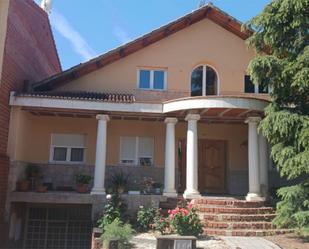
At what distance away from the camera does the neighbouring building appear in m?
15.0

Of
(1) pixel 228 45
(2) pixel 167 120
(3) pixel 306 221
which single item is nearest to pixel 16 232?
(2) pixel 167 120

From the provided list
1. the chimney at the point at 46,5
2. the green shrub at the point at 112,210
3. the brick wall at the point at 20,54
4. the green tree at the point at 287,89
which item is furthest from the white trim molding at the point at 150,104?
the chimney at the point at 46,5

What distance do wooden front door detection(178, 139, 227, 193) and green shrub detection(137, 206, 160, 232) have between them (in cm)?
407

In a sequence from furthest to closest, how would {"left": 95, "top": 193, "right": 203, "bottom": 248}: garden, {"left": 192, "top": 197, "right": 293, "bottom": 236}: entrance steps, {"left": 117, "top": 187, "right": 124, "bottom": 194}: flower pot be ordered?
{"left": 117, "top": 187, "right": 124, "bottom": 194}: flower pot < {"left": 192, "top": 197, "right": 293, "bottom": 236}: entrance steps < {"left": 95, "top": 193, "right": 203, "bottom": 248}: garden

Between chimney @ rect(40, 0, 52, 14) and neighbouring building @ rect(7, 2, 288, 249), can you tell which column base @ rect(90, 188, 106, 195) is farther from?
chimney @ rect(40, 0, 52, 14)

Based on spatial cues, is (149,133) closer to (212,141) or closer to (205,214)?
(212,141)

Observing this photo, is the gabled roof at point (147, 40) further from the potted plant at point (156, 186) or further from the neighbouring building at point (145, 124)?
the potted plant at point (156, 186)

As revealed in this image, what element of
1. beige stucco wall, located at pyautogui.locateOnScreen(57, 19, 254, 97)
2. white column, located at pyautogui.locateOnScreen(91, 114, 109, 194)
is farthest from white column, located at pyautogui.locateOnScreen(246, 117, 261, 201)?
white column, located at pyautogui.locateOnScreen(91, 114, 109, 194)

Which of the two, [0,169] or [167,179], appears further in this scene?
[167,179]

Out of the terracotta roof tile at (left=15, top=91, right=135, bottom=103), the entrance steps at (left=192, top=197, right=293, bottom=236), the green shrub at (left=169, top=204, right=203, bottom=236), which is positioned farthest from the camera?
the terracotta roof tile at (left=15, top=91, right=135, bottom=103)

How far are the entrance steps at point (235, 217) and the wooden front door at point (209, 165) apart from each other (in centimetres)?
327

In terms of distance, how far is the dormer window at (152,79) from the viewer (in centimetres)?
1636

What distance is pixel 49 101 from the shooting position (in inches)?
543

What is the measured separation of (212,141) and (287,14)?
6.74 meters
